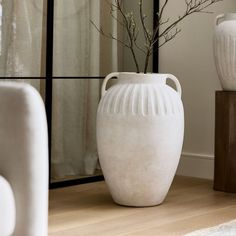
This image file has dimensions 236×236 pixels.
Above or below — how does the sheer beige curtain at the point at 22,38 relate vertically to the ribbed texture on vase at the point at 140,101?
above

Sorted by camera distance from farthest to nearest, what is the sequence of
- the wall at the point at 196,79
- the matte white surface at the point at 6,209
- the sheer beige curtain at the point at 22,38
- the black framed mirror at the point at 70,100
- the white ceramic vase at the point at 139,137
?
the wall at the point at 196,79
the black framed mirror at the point at 70,100
the sheer beige curtain at the point at 22,38
the white ceramic vase at the point at 139,137
the matte white surface at the point at 6,209

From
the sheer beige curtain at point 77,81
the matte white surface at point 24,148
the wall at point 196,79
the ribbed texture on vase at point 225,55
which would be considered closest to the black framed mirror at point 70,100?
the sheer beige curtain at point 77,81

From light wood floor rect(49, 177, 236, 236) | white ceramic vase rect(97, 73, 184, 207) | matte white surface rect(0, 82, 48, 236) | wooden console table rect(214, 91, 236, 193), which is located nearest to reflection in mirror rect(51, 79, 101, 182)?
light wood floor rect(49, 177, 236, 236)

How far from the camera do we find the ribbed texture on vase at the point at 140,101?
2965 mm

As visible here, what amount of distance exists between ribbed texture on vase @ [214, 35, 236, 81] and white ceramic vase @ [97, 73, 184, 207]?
50cm

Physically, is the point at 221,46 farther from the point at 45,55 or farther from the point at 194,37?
the point at 45,55

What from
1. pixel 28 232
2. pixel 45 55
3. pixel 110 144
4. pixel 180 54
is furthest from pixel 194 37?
pixel 28 232

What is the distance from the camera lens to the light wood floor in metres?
2.58

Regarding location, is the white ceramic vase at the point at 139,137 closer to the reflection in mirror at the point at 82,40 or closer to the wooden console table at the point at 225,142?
the wooden console table at the point at 225,142

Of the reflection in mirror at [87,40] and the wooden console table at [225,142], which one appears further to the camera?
the reflection in mirror at [87,40]

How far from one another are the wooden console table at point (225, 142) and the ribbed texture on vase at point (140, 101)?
19.8 inches

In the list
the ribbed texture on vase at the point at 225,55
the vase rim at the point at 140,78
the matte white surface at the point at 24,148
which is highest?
the ribbed texture on vase at the point at 225,55

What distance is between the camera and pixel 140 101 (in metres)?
2.97

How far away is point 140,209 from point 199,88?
1.24m
